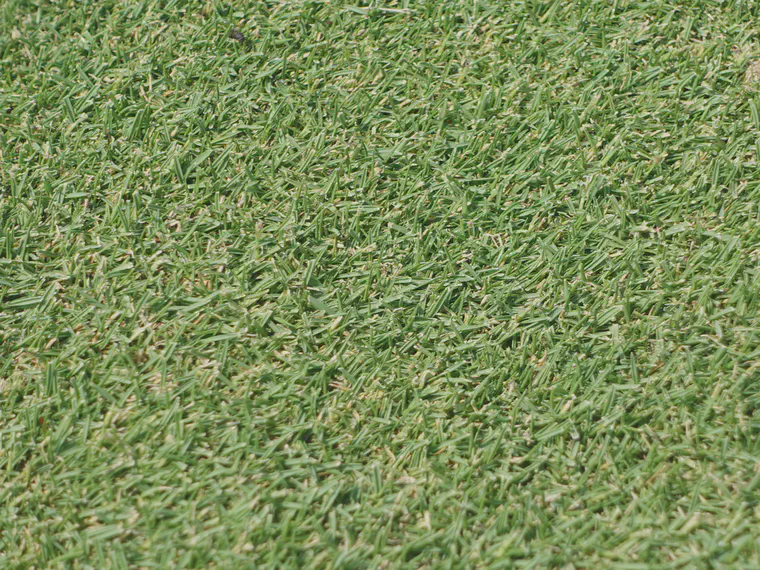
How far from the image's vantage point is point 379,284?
3.11 m

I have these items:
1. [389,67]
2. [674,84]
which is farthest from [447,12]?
[674,84]

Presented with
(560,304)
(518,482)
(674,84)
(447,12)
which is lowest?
(518,482)

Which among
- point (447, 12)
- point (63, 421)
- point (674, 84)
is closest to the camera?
point (63, 421)

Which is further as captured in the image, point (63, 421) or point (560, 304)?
point (560, 304)

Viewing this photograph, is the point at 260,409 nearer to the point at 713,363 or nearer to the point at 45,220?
the point at 45,220

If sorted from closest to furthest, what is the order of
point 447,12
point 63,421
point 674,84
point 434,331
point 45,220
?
point 63,421
point 434,331
point 45,220
point 674,84
point 447,12

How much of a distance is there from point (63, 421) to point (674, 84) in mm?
2890

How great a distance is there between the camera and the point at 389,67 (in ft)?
12.2

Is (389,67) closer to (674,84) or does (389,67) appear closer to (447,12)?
(447,12)

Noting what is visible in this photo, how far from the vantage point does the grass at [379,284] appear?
2.59 metres

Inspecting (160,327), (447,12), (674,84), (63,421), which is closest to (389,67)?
(447,12)

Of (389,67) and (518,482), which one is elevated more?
(389,67)

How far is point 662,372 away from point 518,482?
664 mm

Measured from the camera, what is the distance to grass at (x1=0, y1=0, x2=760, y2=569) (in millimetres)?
2586
